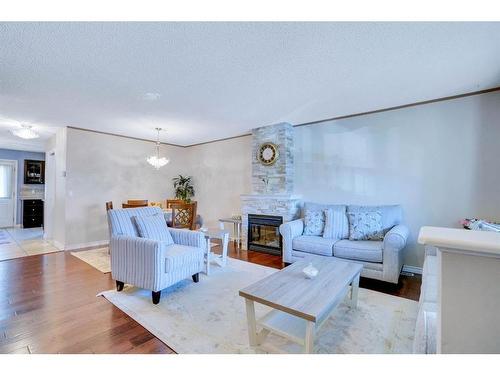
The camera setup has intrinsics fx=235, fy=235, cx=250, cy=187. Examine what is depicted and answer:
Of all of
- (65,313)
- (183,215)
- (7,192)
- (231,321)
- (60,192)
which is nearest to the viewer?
(231,321)

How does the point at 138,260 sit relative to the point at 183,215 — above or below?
below

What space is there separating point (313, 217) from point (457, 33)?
2.60 metres

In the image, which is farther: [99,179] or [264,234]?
[99,179]

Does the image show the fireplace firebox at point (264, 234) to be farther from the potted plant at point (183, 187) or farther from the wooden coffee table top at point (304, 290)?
the potted plant at point (183, 187)

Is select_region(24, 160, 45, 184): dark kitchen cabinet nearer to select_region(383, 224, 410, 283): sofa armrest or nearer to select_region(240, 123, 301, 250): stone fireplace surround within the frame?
select_region(240, 123, 301, 250): stone fireplace surround

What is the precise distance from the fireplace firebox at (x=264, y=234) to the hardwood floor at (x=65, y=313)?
163 centimetres

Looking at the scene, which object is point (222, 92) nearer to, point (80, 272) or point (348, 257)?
point (348, 257)

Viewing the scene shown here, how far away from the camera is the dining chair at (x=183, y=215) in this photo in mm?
3787

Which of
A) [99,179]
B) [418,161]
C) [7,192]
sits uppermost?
[418,161]

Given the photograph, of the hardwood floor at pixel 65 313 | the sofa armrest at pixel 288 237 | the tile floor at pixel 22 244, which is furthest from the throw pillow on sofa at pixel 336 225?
the tile floor at pixel 22 244

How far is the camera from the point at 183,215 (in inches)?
152

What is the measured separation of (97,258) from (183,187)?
9.26 ft

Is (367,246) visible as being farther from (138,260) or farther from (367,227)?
(138,260)

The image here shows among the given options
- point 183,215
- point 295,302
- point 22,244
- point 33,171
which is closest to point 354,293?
point 295,302
